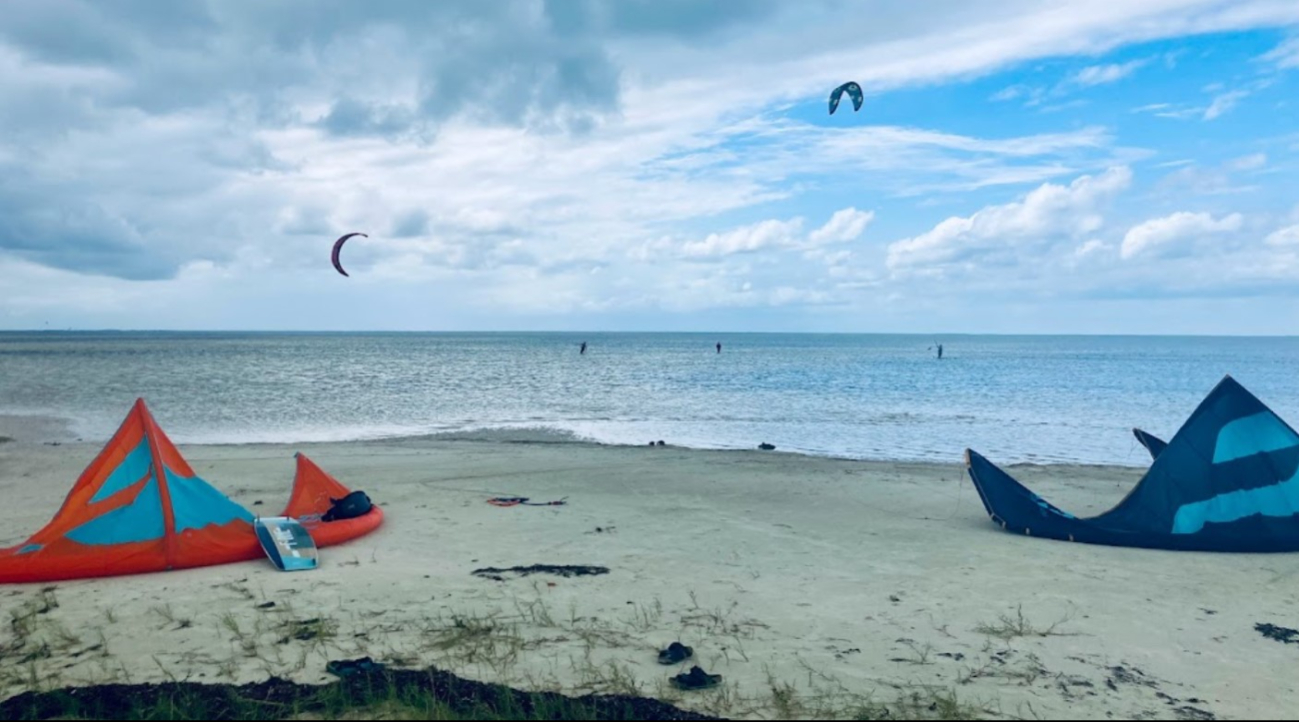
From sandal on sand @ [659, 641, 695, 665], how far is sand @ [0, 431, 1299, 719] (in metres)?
0.08

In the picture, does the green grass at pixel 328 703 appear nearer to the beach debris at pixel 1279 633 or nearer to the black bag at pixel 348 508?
the black bag at pixel 348 508

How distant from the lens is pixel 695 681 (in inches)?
199

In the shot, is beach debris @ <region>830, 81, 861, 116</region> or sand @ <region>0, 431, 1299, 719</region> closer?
sand @ <region>0, 431, 1299, 719</region>

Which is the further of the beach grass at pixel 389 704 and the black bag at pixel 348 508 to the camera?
the black bag at pixel 348 508

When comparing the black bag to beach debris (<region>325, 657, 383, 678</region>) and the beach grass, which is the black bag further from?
the beach grass

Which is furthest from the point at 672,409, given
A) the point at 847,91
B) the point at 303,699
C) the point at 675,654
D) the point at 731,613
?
the point at 303,699

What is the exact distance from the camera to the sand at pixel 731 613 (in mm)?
5203

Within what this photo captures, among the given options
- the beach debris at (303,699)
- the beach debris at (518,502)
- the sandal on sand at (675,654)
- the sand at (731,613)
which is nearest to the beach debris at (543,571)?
the sand at (731,613)

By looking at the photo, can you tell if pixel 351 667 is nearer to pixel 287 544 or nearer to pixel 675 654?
pixel 675 654

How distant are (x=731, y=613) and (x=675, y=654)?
1.16 meters

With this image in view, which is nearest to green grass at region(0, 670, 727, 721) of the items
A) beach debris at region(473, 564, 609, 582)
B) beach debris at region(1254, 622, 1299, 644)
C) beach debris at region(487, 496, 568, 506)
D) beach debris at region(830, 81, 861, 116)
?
beach debris at region(473, 564, 609, 582)

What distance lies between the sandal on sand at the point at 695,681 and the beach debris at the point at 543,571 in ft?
8.47

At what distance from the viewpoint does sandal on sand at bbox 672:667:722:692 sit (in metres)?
5.04

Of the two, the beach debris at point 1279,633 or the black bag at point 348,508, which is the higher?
the black bag at point 348,508
